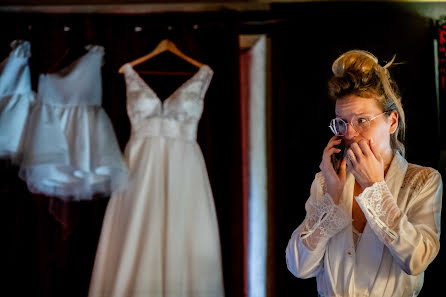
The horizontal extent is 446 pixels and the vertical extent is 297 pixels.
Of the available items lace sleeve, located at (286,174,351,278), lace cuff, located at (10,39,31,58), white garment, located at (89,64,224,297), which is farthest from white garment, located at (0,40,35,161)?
lace sleeve, located at (286,174,351,278)


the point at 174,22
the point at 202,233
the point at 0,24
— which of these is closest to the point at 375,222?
the point at 202,233

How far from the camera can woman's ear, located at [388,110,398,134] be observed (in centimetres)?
98

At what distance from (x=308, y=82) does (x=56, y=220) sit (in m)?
0.92

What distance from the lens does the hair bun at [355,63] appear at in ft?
3.22

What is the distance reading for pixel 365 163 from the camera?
36.8 inches

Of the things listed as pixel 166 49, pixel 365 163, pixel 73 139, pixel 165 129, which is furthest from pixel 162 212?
pixel 365 163

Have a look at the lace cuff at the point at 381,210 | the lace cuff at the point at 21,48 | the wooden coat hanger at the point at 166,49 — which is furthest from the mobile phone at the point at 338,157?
the lace cuff at the point at 21,48

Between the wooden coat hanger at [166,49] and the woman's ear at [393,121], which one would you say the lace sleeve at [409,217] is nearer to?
the woman's ear at [393,121]

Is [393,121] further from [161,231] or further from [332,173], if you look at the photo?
[161,231]

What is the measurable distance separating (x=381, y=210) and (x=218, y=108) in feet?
2.54

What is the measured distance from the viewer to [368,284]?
93 centimetres

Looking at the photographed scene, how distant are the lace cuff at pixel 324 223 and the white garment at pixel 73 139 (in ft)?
2.26

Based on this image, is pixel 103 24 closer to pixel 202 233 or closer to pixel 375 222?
pixel 202 233

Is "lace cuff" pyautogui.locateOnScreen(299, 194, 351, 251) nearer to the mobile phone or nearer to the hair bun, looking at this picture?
the mobile phone
